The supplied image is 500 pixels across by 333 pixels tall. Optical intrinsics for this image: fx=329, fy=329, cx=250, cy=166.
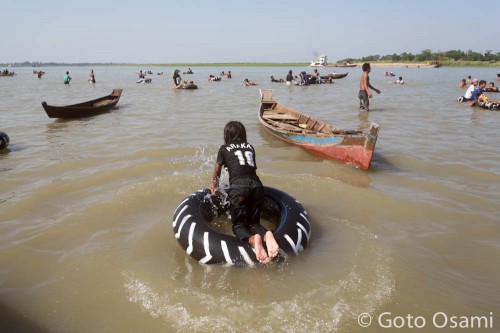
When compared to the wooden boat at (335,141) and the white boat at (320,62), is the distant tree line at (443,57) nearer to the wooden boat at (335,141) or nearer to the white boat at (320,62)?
the white boat at (320,62)

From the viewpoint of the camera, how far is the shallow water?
3607 millimetres

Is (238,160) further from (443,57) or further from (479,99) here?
(443,57)

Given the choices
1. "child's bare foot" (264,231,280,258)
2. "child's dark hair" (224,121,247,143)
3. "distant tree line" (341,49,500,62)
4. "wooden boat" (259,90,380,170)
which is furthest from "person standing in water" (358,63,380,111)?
"distant tree line" (341,49,500,62)

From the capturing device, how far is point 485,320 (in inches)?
138

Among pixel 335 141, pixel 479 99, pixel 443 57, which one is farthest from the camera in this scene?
pixel 443 57

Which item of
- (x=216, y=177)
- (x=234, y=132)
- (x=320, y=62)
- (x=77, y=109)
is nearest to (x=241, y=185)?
(x=216, y=177)

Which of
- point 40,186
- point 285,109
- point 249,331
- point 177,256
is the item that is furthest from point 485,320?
point 285,109

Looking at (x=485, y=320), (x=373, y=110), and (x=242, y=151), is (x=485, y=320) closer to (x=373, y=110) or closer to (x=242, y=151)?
(x=242, y=151)

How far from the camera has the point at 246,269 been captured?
4254 mm

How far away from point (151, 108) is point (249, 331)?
56.2 ft

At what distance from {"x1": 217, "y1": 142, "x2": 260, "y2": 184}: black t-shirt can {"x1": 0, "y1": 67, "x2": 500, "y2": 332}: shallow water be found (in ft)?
4.23

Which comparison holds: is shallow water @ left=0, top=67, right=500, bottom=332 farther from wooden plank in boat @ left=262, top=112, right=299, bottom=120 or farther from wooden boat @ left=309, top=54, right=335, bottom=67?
wooden boat @ left=309, top=54, right=335, bottom=67

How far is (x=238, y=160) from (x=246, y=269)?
1476mm

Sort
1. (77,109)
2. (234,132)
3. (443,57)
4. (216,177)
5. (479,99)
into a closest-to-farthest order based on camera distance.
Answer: (234,132) → (216,177) → (77,109) → (479,99) → (443,57)
